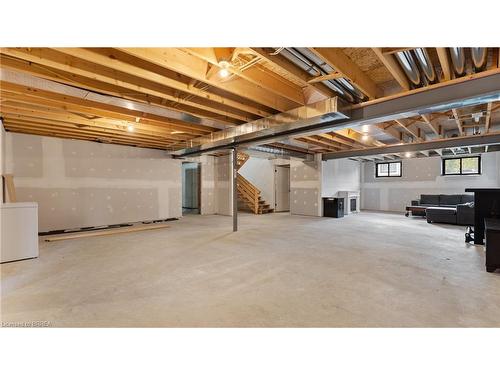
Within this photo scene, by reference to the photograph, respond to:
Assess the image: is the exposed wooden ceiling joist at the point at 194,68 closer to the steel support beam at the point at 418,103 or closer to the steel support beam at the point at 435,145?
the steel support beam at the point at 418,103

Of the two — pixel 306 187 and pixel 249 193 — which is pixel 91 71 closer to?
pixel 249 193

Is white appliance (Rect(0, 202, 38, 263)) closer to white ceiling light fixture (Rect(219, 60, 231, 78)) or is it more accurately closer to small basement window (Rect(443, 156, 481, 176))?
white ceiling light fixture (Rect(219, 60, 231, 78))

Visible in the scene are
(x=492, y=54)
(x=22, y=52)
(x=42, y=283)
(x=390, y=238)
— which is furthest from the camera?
(x=390, y=238)

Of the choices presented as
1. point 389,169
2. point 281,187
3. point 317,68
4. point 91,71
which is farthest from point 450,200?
point 91,71

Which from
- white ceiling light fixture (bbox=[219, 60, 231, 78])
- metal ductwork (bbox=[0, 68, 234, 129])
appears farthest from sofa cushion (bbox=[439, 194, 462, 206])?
white ceiling light fixture (bbox=[219, 60, 231, 78])

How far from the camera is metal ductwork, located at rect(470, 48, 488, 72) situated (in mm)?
1972

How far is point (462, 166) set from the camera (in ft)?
27.7

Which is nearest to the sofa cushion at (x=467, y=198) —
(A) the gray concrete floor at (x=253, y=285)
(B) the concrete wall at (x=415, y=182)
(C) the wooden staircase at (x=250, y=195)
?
A: (B) the concrete wall at (x=415, y=182)

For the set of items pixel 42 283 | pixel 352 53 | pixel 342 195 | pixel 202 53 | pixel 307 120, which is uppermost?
pixel 352 53

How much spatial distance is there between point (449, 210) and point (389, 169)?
4082 mm
